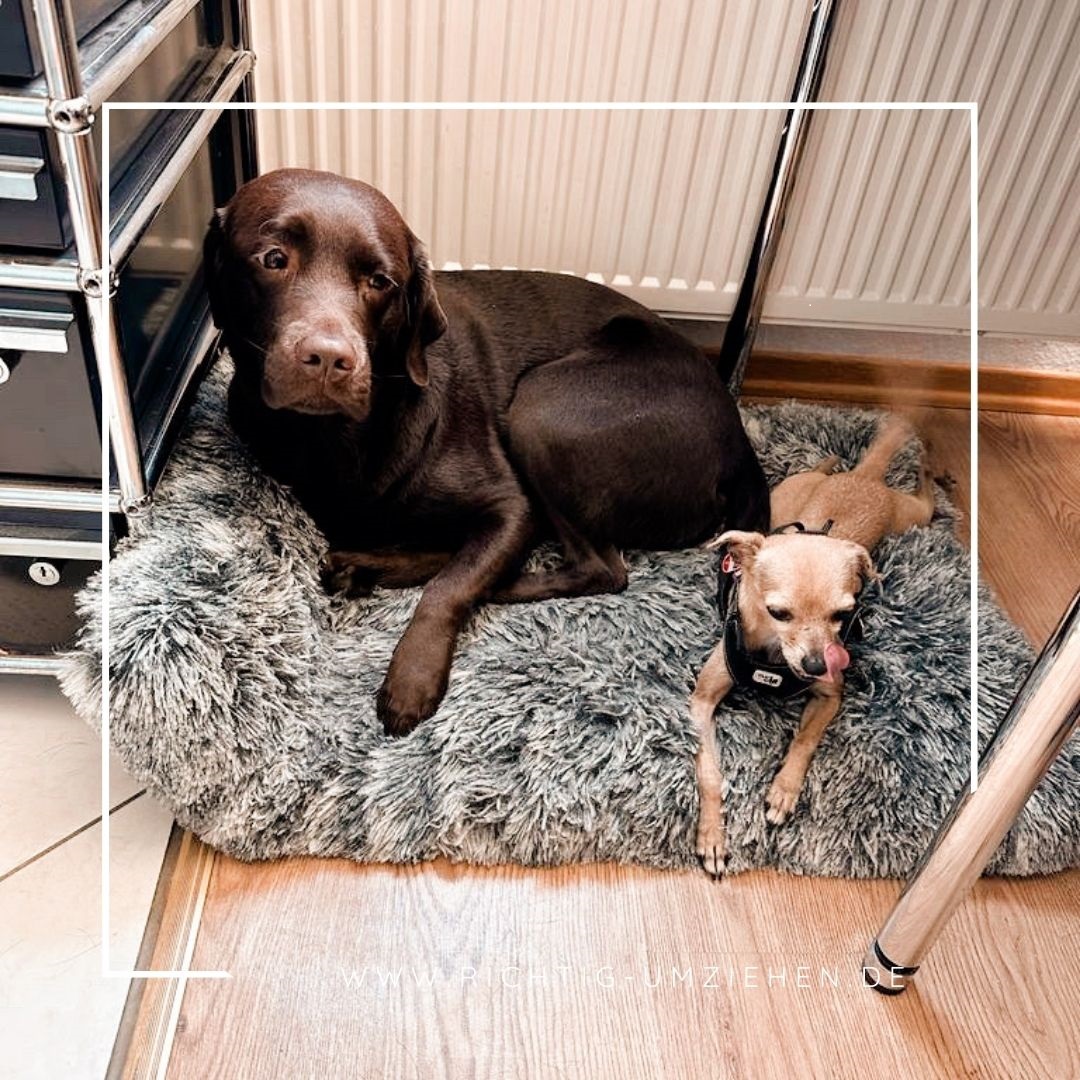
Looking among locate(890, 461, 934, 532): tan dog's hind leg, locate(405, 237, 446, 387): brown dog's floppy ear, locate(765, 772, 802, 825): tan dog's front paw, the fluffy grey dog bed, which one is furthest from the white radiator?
locate(765, 772, 802, 825): tan dog's front paw

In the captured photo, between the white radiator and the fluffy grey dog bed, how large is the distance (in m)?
0.58

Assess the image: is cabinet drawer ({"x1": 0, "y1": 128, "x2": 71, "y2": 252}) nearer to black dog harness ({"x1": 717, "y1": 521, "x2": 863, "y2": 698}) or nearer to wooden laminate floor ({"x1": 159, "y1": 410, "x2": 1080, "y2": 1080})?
wooden laminate floor ({"x1": 159, "y1": 410, "x2": 1080, "y2": 1080})

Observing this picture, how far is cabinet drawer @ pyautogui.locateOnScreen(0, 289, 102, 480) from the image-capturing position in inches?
42.6

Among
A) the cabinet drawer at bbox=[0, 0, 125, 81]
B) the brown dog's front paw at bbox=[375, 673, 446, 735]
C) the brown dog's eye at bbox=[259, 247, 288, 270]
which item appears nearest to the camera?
the cabinet drawer at bbox=[0, 0, 125, 81]

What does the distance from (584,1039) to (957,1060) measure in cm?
39

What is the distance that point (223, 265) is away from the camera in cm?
123

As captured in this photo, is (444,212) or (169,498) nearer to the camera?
(169,498)

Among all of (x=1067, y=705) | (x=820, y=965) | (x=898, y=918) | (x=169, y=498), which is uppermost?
(x=1067, y=705)

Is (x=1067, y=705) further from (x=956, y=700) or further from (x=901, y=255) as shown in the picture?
(x=901, y=255)

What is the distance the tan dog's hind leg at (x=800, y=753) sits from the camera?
4.21ft

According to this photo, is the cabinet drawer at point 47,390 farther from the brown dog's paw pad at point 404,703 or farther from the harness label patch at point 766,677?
the harness label patch at point 766,677

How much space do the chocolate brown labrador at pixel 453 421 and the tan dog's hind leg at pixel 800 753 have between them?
292 mm

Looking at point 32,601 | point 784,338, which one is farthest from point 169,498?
point 784,338

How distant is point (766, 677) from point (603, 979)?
15.3 inches
